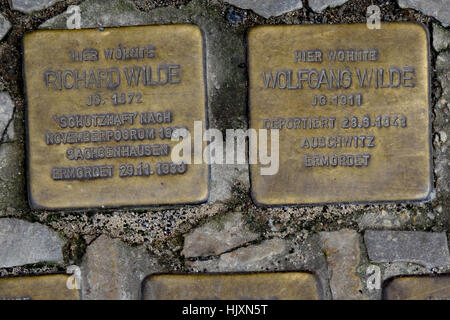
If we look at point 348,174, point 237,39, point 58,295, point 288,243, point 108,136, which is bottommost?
point 58,295

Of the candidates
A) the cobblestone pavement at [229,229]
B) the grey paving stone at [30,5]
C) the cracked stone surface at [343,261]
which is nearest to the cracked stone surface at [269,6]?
the cobblestone pavement at [229,229]

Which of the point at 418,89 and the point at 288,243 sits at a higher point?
the point at 418,89

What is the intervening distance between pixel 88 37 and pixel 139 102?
0.70 ft

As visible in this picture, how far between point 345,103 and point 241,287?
556 millimetres

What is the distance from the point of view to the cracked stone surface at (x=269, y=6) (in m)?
1.22

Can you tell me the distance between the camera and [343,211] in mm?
1260

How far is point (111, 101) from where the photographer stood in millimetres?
1188

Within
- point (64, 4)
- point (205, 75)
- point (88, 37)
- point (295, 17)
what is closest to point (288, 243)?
point (205, 75)

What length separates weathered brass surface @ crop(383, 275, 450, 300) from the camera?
1249 mm

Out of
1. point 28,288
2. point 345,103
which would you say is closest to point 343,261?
point 345,103

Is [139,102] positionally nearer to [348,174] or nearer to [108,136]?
[108,136]

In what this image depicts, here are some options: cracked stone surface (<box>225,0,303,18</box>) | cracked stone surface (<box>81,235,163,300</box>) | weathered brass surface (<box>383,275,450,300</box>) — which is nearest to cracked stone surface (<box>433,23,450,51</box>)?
cracked stone surface (<box>225,0,303,18</box>)

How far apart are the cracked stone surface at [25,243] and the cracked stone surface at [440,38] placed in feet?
3.70

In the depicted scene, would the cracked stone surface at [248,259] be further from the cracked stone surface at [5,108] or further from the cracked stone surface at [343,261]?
the cracked stone surface at [5,108]
